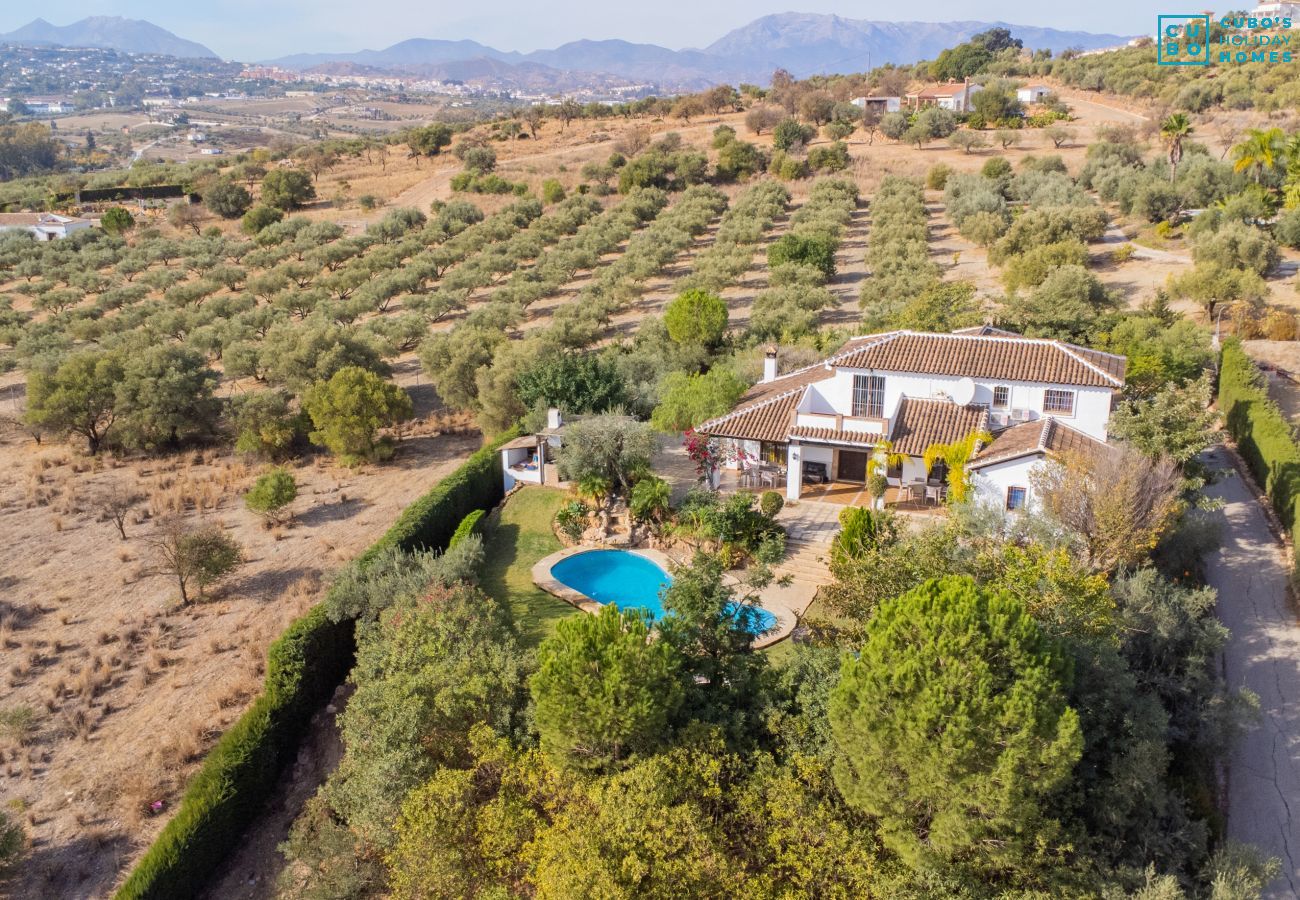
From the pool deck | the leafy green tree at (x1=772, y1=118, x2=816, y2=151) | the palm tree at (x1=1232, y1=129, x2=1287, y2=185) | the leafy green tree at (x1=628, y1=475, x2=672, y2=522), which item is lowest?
the pool deck

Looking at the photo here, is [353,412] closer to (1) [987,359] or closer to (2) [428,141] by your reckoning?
(1) [987,359]

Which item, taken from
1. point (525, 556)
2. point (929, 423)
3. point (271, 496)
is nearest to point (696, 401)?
point (929, 423)

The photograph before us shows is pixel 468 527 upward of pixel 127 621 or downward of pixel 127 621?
upward

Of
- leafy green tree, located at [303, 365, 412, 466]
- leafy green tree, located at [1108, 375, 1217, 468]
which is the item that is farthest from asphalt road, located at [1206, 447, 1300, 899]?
leafy green tree, located at [303, 365, 412, 466]

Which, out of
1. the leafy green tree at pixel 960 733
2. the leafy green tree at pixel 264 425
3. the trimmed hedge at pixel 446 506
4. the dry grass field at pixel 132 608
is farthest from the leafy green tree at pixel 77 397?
the leafy green tree at pixel 960 733

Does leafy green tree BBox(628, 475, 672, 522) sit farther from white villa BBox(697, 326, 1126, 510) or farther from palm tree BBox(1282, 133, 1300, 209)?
palm tree BBox(1282, 133, 1300, 209)
